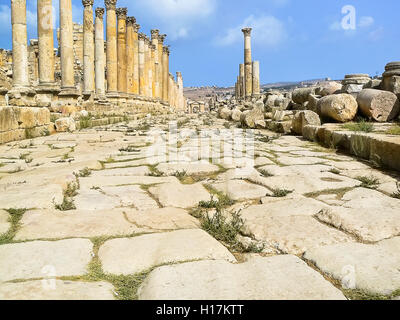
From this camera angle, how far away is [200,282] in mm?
1518

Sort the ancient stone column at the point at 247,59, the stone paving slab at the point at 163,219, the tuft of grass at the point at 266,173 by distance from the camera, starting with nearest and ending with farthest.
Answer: the stone paving slab at the point at 163,219 → the tuft of grass at the point at 266,173 → the ancient stone column at the point at 247,59

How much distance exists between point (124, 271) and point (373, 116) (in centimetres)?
683

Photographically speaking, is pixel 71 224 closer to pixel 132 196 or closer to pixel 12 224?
pixel 12 224

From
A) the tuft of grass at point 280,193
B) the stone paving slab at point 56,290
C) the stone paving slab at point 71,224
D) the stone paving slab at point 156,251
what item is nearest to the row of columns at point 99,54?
the stone paving slab at point 71,224

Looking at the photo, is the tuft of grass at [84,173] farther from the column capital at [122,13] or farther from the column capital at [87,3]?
the column capital at [122,13]

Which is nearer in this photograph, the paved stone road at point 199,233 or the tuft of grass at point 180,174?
the paved stone road at point 199,233

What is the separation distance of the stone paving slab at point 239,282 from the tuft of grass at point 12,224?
97 cm

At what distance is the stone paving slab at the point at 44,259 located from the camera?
1619mm

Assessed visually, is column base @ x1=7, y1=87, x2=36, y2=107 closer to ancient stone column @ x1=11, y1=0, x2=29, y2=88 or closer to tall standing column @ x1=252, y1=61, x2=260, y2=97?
ancient stone column @ x1=11, y1=0, x2=29, y2=88

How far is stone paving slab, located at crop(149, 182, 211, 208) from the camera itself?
2863mm

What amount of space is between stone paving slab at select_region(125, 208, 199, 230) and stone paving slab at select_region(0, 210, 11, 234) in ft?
2.44

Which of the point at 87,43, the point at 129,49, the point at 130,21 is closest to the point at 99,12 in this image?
the point at 87,43

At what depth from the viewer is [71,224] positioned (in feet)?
7.50

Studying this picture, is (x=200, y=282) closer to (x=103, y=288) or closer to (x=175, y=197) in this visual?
(x=103, y=288)
